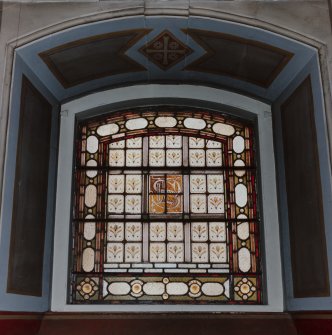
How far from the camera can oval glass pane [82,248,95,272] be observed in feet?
18.1

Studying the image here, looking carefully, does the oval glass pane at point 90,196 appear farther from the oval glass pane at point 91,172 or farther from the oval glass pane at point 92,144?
the oval glass pane at point 92,144

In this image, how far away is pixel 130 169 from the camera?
19.2ft

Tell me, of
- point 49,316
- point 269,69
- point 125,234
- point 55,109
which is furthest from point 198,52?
point 49,316

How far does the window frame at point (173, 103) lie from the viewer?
5.24m

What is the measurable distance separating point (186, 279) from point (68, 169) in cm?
157

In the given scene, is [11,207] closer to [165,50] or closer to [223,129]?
[165,50]

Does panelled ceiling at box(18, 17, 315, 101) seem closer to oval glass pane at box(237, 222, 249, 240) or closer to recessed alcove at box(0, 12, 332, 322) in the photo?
recessed alcove at box(0, 12, 332, 322)

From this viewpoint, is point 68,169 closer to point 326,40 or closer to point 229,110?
point 229,110

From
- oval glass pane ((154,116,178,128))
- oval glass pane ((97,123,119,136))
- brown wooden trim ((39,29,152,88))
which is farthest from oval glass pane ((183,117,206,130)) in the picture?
brown wooden trim ((39,29,152,88))

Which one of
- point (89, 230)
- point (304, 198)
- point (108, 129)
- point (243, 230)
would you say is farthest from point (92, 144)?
point (304, 198)

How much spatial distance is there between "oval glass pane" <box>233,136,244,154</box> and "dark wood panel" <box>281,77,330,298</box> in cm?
63

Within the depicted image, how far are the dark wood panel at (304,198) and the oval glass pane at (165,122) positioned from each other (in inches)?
48.2

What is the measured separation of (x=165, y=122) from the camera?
6062mm

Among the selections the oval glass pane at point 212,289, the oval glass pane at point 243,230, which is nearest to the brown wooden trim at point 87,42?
the oval glass pane at point 243,230
